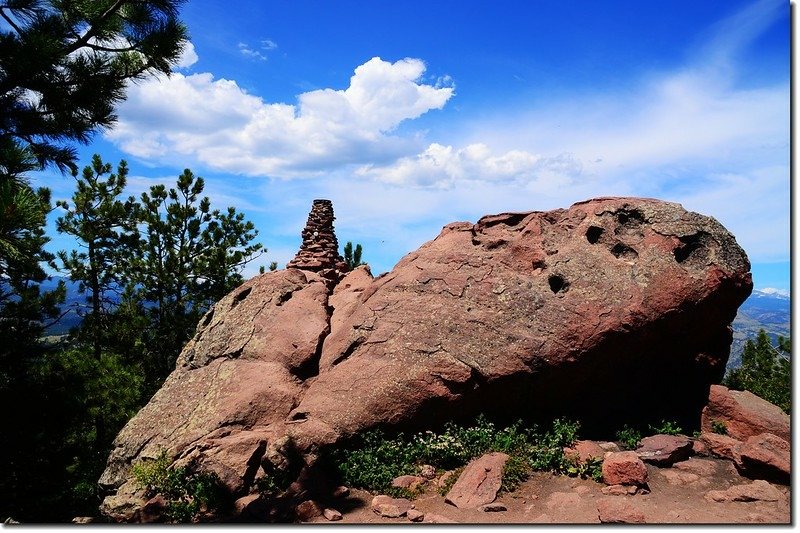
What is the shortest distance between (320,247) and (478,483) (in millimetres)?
10195

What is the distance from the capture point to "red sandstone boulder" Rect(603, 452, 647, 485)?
9.04 metres

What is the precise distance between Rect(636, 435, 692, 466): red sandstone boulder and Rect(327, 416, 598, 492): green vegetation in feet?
3.60

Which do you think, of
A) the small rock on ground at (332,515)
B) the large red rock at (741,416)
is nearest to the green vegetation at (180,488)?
the small rock on ground at (332,515)

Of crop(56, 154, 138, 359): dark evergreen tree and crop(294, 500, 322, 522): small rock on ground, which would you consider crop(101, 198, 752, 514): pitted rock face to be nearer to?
crop(294, 500, 322, 522): small rock on ground

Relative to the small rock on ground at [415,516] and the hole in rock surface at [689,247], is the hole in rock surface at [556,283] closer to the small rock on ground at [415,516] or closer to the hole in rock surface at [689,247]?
the hole in rock surface at [689,247]

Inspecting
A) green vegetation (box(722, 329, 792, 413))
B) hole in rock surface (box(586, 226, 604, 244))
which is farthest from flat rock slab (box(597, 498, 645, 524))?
green vegetation (box(722, 329, 792, 413))

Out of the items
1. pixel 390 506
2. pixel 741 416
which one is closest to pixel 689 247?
pixel 741 416

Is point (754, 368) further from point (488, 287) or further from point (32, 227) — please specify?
point (32, 227)

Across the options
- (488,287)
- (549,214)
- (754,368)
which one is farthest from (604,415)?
(754,368)

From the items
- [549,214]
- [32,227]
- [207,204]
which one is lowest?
[32,227]

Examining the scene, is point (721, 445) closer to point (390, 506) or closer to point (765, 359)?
point (390, 506)

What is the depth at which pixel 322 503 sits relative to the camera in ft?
30.0

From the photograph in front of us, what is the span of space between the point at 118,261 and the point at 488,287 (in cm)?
1830

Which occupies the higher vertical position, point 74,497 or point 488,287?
point 488,287
